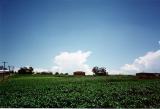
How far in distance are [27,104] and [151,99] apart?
6.18 meters

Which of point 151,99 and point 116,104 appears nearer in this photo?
point 116,104

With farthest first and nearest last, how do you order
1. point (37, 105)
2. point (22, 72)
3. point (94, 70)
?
point (94, 70)
point (22, 72)
point (37, 105)

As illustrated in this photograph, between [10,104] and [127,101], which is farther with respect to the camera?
[127,101]

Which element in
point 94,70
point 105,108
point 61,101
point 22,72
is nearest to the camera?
point 105,108

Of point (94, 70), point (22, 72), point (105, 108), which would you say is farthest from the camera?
point (94, 70)

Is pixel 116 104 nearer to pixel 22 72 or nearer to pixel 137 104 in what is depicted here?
pixel 137 104

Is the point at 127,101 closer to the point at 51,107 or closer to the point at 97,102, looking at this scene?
the point at 97,102

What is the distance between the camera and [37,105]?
11.6 meters

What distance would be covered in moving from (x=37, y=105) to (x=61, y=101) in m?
1.46

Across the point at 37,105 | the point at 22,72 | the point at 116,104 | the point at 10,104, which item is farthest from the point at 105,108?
the point at 22,72

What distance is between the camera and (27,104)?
11766 mm

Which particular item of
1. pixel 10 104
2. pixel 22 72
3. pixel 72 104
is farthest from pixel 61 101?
pixel 22 72

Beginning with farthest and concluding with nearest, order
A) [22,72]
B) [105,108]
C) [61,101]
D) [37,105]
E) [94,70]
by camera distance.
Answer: [94,70], [22,72], [61,101], [37,105], [105,108]

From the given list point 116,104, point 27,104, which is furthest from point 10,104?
point 116,104
